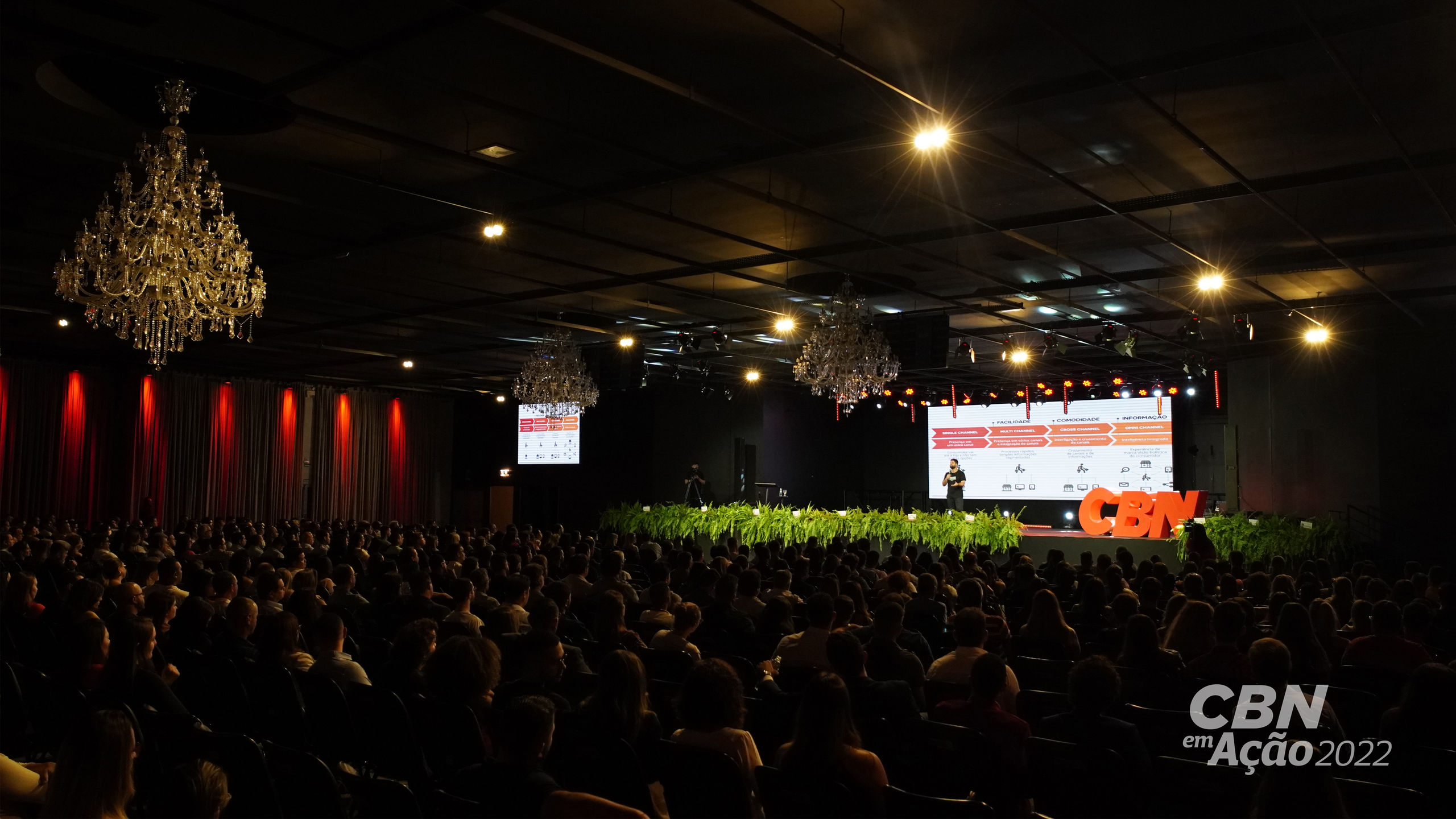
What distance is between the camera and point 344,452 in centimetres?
2642

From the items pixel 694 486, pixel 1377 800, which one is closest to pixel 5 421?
pixel 694 486

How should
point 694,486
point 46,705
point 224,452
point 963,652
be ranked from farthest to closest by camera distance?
point 224,452 → point 694,486 → point 963,652 → point 46,705

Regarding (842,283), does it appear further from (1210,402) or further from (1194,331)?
(1210,402)

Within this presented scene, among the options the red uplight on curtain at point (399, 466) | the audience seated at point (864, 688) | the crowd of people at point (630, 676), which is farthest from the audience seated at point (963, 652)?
the red uplight on curtain at point (399, 466)

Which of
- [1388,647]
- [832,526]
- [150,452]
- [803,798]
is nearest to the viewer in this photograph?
[803,798]

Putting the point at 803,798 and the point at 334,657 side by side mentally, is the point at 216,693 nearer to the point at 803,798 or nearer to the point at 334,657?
the point at 334,657

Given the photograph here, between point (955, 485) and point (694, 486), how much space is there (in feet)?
22.0

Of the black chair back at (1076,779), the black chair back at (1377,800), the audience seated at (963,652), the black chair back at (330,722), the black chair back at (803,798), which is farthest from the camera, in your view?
the audience seated at (963,652)

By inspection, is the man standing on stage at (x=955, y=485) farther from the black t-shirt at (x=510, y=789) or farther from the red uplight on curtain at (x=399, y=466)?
the black t-shirt at (x=510, y=789)

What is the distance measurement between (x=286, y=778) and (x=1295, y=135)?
8.21 metres

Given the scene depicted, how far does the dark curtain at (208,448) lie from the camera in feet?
68.0

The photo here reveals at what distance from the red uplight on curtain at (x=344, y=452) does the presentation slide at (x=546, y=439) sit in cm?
426

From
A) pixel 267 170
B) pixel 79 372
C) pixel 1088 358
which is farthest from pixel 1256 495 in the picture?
pixel 79 372

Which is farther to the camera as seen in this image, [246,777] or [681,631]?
[681,631]
